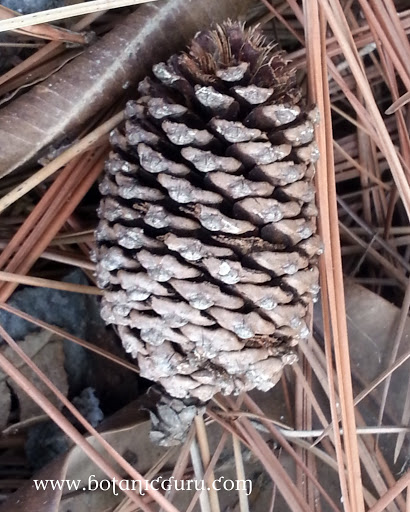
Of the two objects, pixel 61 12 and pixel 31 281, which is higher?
pixel 61 12

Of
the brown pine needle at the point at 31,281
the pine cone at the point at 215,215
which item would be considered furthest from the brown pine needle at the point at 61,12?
the brown pine needle at the point at 31,281

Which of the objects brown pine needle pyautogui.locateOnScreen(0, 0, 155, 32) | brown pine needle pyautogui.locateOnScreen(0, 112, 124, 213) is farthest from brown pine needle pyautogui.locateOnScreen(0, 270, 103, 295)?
brown pine needle pyautogui.locateOnScreen(0, 0, 155, 32)

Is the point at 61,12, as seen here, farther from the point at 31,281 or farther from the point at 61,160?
the point at 31,281

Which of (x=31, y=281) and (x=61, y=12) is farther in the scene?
(x=31, y=281)

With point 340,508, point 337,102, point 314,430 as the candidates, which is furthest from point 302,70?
point 340,508

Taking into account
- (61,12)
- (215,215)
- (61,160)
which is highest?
(61,12)

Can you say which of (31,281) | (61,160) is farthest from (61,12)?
(31,281)

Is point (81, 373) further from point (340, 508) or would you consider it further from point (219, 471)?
point (340, 508)

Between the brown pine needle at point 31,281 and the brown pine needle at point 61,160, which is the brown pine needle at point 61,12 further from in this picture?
the brown pine needle at point 31,281
